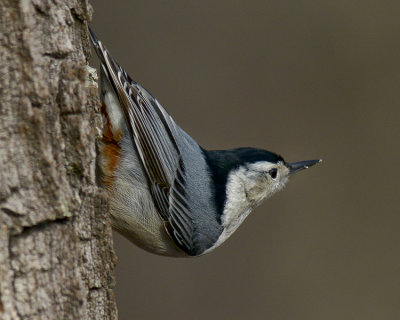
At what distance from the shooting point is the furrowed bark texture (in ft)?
4.14

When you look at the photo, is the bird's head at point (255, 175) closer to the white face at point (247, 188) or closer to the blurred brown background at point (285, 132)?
the white face at point (247, 188)

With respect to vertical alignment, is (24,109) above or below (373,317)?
above

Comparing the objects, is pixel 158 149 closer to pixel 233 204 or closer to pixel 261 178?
pixel 233 204

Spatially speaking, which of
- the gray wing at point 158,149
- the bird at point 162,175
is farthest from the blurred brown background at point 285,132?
the gray wing at point 158,149

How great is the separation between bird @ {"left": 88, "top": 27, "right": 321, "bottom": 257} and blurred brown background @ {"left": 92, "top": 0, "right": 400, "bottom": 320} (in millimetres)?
789

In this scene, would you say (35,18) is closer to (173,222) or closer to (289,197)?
(173,222)

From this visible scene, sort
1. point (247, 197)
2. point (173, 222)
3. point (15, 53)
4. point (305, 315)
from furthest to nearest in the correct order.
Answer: point (305, 315) < point (247, 197) < point (173, 222) < point (15, 53)

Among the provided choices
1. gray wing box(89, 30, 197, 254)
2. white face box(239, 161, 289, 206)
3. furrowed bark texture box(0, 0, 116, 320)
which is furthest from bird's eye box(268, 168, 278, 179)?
furrowed bark texture box(0, 0, 116, 320)

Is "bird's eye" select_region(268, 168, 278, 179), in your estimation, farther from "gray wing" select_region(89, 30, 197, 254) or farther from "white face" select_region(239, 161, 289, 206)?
"gray wing" select_region(89, 30, 197, 254)

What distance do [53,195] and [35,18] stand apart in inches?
13.9

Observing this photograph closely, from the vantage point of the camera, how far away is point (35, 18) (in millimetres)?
1314

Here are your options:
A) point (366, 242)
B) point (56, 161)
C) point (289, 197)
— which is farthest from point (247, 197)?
point (56, 161)

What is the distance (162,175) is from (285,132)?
1.32m

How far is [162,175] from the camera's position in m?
2.15
